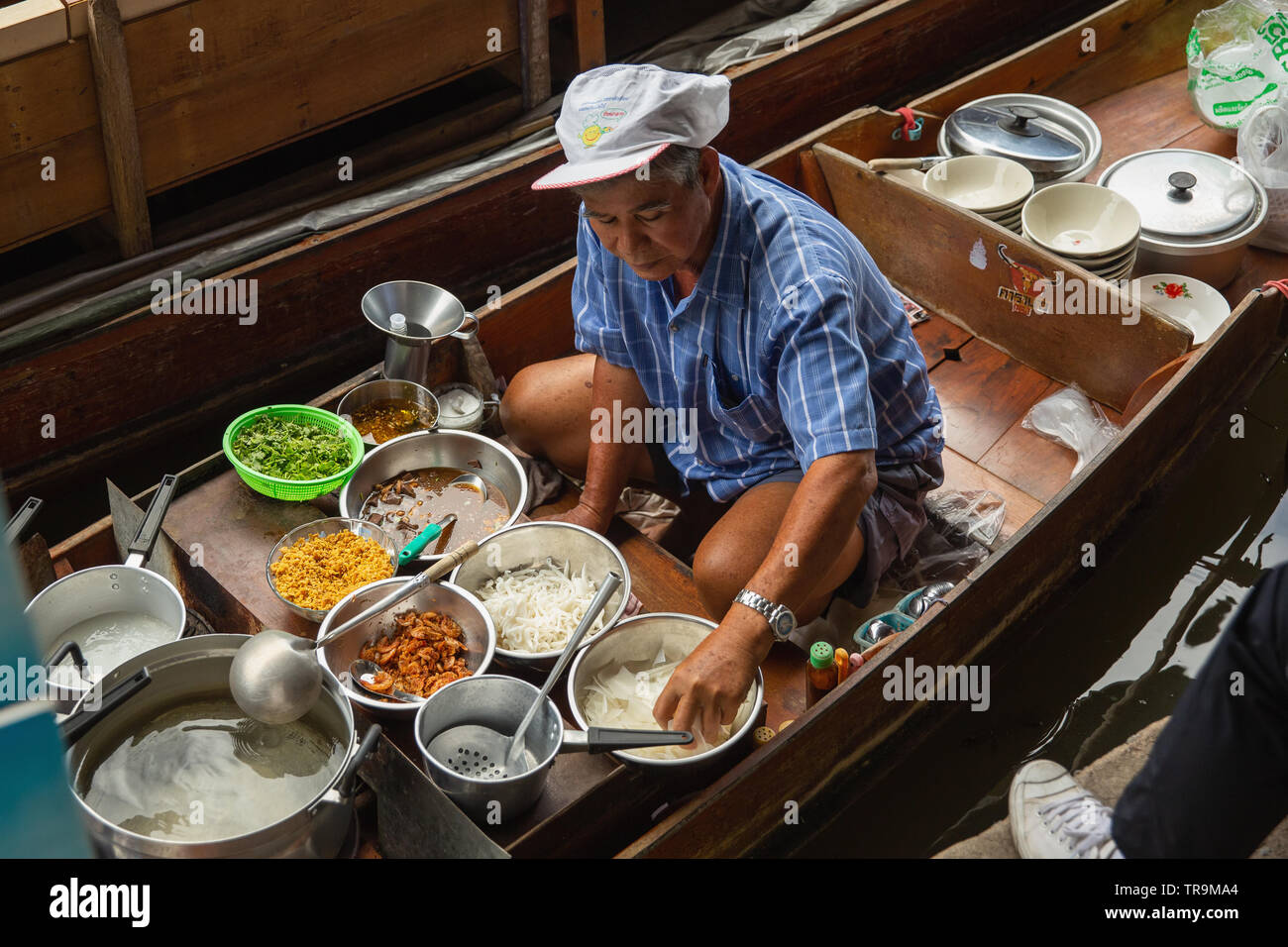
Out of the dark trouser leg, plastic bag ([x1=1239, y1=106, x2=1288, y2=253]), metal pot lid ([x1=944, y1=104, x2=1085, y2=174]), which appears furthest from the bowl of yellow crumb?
plastic bag ([x1=1239, y1=106, x2=1288, y2=253])

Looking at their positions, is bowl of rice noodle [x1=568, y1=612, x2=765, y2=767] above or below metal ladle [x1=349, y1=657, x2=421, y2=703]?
below

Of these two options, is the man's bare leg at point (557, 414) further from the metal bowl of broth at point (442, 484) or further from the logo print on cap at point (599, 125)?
the logo print on cap at point (599, 125)

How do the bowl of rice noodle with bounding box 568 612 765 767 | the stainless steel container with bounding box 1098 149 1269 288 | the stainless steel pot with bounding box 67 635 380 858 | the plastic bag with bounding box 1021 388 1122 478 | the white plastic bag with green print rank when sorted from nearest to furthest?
1. the stainless steel pot with bounding box 67 635 380 858
2. the bowl of rice noodle with bounding box 568 612 765 767
3. the plastic bag with bounding box 1021 388 1122 478
4. the stainless steel container with bounding box 1098 149 1269 288
5. the white plastic bag with green print

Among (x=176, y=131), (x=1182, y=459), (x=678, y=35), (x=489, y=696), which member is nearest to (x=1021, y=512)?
(x=1182, y=459)

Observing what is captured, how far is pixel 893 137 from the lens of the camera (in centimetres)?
462

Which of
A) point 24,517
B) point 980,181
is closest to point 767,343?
point 24,517

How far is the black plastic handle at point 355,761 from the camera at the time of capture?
2.32 meters

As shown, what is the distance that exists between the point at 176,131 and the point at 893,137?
2.65 metres

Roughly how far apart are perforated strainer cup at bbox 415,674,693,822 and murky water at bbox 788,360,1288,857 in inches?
31.0

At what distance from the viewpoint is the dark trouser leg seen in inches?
75.5

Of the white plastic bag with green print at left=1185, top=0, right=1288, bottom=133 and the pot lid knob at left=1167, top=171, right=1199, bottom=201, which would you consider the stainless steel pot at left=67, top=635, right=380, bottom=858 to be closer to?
the pot lid knob at left=1167, top=171, right=1199, bottom=201

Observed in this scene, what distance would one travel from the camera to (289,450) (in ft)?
10.8
